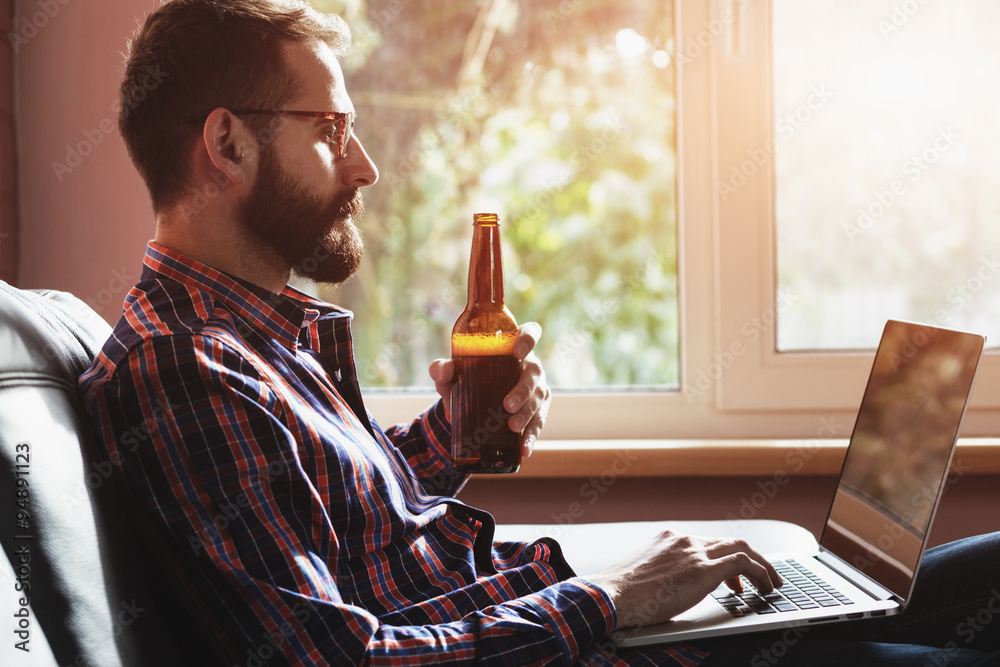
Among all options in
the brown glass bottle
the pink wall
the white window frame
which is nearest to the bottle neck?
the brown glass bottle

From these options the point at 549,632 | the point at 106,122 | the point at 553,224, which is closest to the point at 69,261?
the point at 106,122

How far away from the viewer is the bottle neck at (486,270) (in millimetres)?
Answer: 1121

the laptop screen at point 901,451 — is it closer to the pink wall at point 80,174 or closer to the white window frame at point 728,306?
the white window frame at point 728,306

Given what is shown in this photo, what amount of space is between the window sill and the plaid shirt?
24.9 inches

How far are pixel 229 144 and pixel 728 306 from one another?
1.14 meters

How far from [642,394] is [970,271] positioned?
743 mm

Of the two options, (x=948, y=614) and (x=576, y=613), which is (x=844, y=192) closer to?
(x=948, y=614)

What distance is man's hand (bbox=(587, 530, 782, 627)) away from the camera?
0.90 m

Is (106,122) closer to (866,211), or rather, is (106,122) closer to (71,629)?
(71,629)

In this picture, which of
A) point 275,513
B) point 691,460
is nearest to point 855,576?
point 691,460

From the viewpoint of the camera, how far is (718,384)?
5.97 feet

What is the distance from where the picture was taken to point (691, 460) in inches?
65.9

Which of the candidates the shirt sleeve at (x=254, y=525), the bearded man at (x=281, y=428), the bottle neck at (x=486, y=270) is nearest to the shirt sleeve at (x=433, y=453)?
the bearded man at (x=281, y=428)

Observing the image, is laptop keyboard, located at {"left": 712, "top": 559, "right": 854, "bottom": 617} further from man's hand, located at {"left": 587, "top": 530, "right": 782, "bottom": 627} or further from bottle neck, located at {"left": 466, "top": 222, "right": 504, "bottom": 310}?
bottle neck, located at {"left": 466, "top": 222, "right": 504, "bottom": 310}
